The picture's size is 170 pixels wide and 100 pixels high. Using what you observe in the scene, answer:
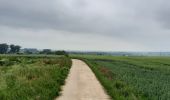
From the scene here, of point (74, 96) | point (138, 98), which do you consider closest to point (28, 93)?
point (74, 96)

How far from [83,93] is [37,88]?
110 inches

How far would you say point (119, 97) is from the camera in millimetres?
18344

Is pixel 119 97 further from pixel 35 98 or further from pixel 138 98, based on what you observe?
pixel 35 98

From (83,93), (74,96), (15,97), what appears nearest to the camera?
(15,97)

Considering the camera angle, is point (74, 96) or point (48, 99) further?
point (74, 96)

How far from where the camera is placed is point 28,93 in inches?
706

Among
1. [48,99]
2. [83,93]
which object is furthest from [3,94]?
[83,93]

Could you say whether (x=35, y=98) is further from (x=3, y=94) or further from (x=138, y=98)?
(x=138, y=98)

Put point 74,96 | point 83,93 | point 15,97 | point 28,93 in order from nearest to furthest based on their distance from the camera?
point 15,97 → point 28,93 → point 74,96 → point 83,93

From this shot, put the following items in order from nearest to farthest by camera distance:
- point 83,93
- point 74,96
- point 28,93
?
point 28,93 → point 74,96 → point 83,93

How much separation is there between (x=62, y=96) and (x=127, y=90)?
4.18m

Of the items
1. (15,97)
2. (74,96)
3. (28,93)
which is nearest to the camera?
(15,97)

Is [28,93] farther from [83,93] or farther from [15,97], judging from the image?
[83,93]

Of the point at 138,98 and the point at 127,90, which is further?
the point at 127,90
